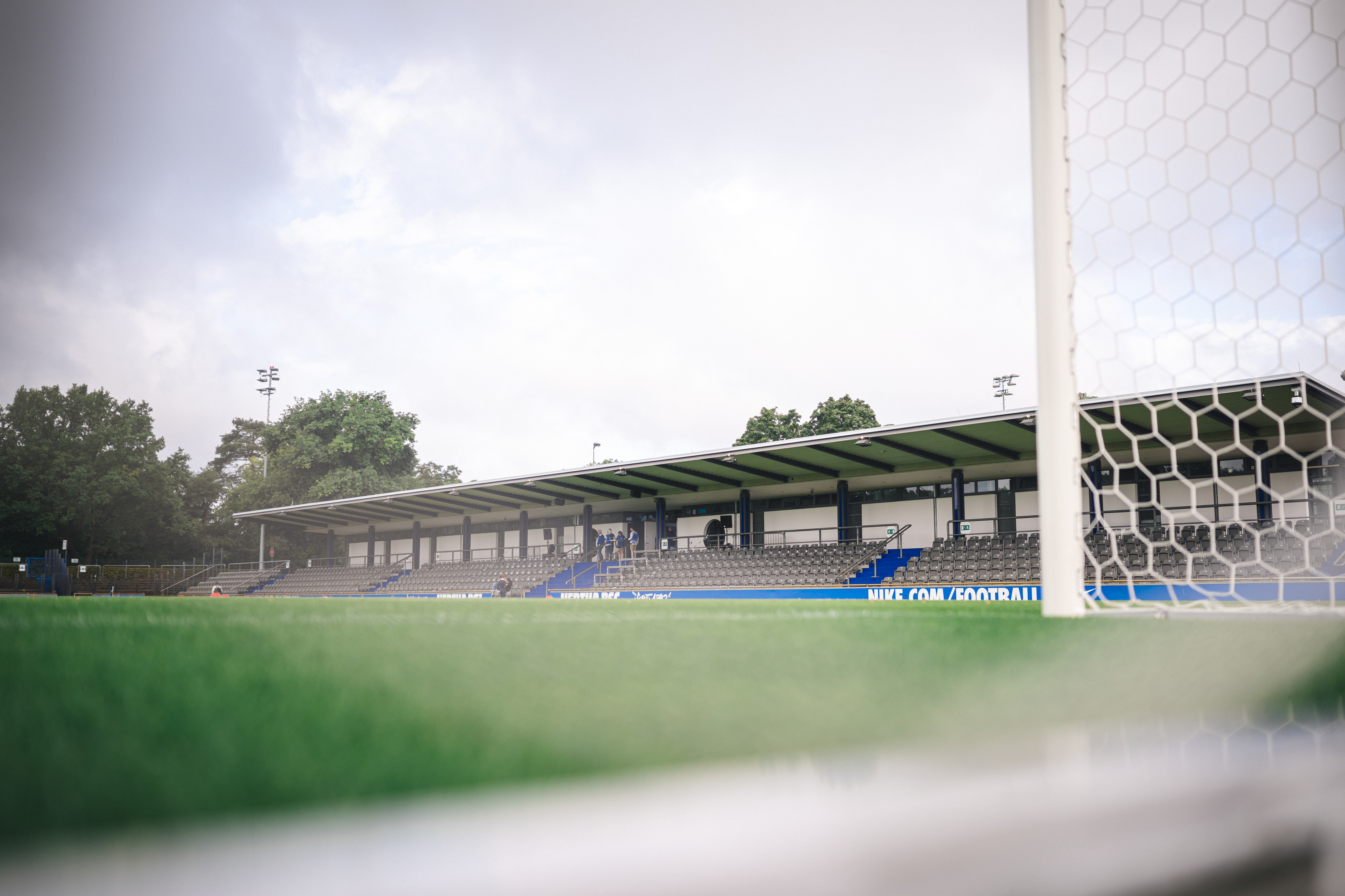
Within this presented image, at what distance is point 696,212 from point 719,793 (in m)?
48.2

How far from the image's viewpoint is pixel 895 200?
37219 millimetres

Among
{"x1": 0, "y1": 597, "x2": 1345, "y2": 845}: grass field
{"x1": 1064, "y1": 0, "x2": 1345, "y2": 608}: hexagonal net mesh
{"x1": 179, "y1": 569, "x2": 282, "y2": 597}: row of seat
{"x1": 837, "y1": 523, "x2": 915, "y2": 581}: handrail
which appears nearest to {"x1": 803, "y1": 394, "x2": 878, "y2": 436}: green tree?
{"x1": 837, "y1": 523, "x2": 915, "y2": 581}: handrail

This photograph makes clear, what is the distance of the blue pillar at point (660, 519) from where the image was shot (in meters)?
29.0

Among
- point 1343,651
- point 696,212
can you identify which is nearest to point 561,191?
point 696,212

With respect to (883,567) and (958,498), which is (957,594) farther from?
(958,498)

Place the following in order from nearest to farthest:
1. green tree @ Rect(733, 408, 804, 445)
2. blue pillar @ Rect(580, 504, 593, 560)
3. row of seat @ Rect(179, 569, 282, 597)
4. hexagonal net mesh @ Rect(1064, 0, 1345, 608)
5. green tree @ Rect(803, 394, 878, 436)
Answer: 1. hexagonal net mesh @ Rect(1064, 0, 1345, 608)
2. blue pillar @ Rect(580, 504, 593, 560)
3. row of seat @ Rect(179, 569, 282, 597)
4. green tree @ Rect(803, 394, 878, 436)
5. green tree @ Rect(733, 408, 804, 445)

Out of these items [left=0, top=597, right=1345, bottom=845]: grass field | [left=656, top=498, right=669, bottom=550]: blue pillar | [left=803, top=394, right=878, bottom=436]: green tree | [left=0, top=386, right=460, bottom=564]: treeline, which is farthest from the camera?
[left=803, top=394, right=878, bottom=436]: green tree

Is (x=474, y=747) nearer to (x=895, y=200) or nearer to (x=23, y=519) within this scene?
(x=895, y=200)

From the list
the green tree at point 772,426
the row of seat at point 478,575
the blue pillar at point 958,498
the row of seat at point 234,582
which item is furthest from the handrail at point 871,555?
the row of seat at point 234,582

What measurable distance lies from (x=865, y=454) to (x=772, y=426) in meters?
31.0

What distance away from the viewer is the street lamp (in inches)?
2149

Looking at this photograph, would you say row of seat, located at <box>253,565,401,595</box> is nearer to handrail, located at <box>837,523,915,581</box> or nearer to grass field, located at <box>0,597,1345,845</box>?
handrail, located at <box>837,523,915,581</box>

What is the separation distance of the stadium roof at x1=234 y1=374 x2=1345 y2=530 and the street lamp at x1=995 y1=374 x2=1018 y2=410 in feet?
113

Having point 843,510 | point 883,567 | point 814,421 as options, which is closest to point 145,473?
point 814,421
